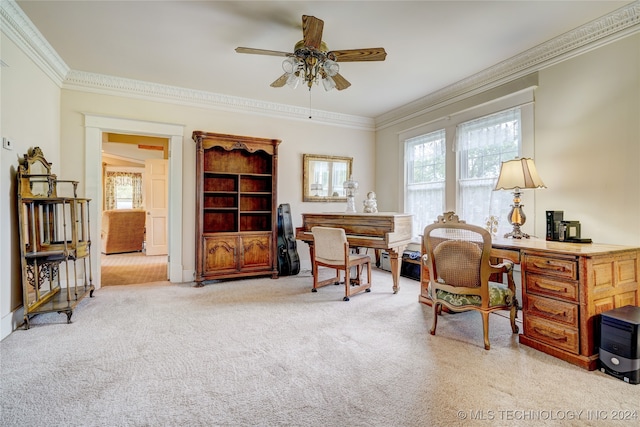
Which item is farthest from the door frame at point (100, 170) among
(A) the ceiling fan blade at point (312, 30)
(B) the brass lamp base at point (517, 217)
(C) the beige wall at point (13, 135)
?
(B) the brass lamp base at point (517, 217)

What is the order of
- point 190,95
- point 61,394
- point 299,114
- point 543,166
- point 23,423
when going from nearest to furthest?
point 23,423 → point 61,394 → point 543,166 → point 190,95 → point 299,114

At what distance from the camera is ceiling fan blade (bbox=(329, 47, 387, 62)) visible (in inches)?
101

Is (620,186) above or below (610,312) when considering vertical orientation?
above

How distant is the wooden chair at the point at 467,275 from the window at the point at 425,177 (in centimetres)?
204

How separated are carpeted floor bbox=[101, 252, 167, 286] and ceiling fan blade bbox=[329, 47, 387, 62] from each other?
157 inches

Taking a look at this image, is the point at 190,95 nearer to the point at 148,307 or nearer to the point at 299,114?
the point at 299,114

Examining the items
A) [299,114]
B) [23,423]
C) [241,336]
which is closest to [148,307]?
[241,336]

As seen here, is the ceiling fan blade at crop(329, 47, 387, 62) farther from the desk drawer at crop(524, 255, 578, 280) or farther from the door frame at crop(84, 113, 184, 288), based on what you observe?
the door frame at crop(84, 113, 184, 288)

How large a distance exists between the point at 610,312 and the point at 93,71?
18.5 ft

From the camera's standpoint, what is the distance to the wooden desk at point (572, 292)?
2107 mm

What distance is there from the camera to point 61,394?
177 centimetres

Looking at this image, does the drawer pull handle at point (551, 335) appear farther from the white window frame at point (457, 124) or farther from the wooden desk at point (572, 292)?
the white window frame at point (457, 124)

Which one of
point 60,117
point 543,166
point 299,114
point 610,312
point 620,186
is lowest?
point 610,312

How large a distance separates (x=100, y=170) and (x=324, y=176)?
328 cm
